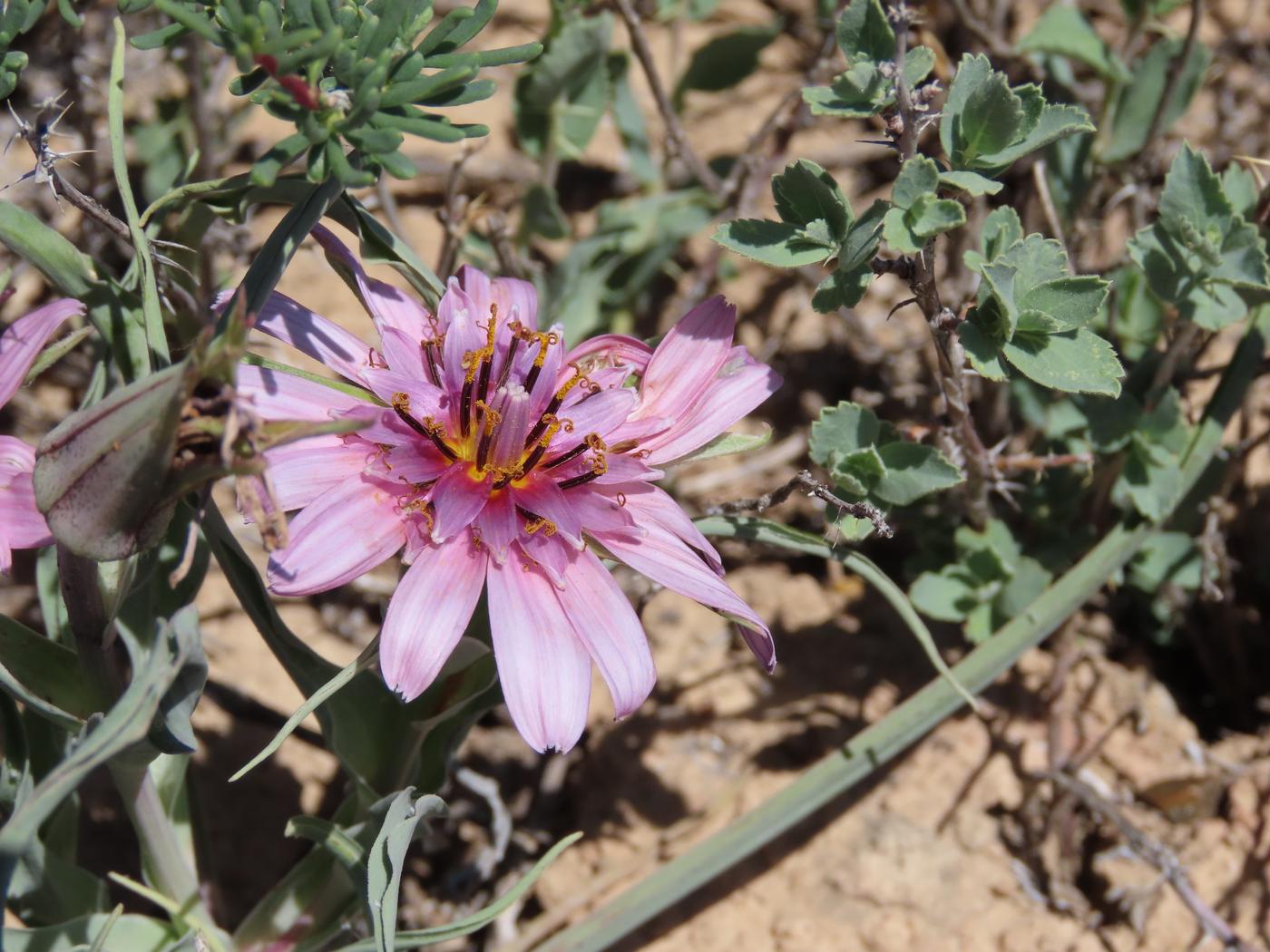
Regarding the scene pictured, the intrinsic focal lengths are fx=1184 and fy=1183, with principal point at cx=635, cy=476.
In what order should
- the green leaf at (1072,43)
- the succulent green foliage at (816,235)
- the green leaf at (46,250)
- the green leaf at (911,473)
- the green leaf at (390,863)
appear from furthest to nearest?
the green leaf at (1072,43) → the green leaf at (911,473) → the succulent green foliage at (816,235) → the green leaf at (46,250) → the green leaf at (390,863)

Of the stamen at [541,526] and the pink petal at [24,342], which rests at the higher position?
the pink petal at [24,342]

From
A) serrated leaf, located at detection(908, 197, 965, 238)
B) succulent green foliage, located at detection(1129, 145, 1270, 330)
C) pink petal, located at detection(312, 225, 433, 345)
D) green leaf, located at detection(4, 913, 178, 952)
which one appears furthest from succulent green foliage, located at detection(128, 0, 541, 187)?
succulent green foliage, located at detection(1129, 145, 1270, 330)

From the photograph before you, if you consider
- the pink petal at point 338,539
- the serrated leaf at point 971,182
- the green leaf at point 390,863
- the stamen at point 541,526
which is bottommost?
the green leaf at point 390,863

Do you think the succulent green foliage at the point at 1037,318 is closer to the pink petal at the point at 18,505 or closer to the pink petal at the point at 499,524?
the pink petal at the point at 499,524

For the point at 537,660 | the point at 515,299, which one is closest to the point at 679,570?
the point at 537,660

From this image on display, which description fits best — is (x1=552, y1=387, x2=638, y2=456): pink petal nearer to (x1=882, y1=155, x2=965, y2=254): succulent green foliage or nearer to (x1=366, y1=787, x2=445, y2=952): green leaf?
(x1=882, y1=155, x2=965, y2=254): succulent green foliage

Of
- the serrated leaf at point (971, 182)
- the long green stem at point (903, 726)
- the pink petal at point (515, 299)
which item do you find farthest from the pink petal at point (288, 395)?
the long green stem at point (903, 726)
